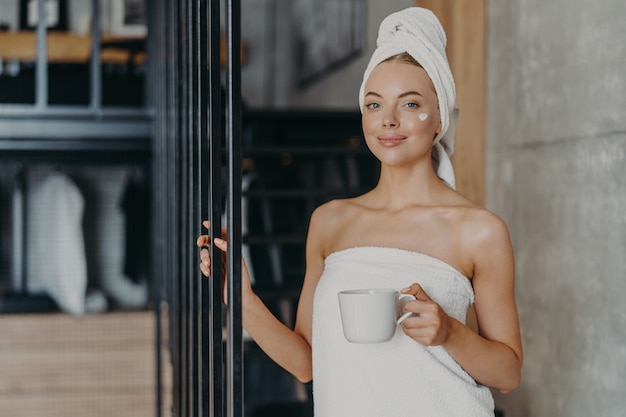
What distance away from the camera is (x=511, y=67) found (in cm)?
269

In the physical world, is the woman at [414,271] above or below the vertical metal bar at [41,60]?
below

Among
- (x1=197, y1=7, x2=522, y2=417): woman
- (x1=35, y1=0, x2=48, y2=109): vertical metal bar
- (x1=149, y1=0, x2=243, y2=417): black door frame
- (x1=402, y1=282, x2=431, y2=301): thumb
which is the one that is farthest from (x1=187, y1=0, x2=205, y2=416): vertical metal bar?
(x1=35, y1=0, x2=48, y2=109): vertical metal bar

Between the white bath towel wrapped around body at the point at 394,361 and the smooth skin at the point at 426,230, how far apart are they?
0.03m

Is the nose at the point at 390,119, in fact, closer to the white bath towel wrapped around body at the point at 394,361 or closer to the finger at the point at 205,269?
the white bath towel wrapped around body at the point at 394,361

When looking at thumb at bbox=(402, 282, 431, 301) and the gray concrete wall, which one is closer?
thumb at bbox=(402, 282, 431, 301)

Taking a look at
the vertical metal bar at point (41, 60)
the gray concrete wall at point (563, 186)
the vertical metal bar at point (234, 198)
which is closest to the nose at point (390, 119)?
the vertical metal bar at point (234, 198)

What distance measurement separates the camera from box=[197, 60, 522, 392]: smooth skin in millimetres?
1391

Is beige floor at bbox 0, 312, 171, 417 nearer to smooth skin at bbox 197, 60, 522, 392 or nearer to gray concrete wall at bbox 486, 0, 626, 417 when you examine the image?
gray concrete wall at bbox 486, 0, 626, 417

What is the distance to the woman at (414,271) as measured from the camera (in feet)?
4.45

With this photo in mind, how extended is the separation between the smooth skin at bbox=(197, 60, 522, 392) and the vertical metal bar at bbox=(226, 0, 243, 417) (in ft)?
0.94

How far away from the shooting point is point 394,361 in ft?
4.46

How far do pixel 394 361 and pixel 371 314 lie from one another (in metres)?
0.18

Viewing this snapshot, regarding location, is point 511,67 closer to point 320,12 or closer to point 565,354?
point 565,354

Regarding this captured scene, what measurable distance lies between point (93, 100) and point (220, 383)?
4.14 meters
